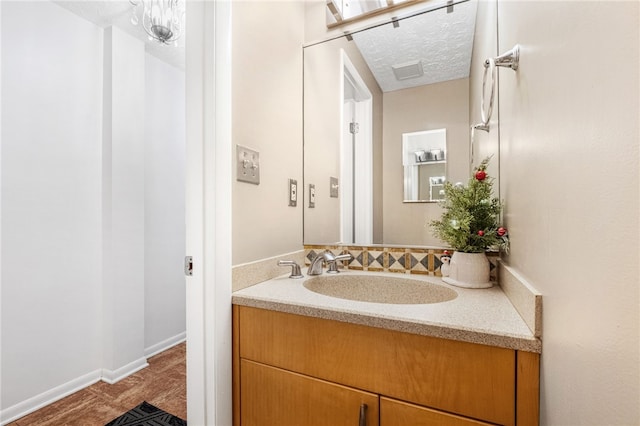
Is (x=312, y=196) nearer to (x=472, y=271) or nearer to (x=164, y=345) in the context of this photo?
(x=472, y=271)

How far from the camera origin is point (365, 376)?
2.48 ft

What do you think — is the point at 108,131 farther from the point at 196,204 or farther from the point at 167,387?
the point at 167,387

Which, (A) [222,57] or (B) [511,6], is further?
(A) [222,57]

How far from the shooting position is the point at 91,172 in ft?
6.07

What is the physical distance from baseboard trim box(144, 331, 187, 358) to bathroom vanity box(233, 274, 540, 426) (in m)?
1.58

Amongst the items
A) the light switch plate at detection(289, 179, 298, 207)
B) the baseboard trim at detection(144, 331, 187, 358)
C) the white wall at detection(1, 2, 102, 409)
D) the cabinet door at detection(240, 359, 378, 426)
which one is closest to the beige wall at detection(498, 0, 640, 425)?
the cabinet door at detection(240, 359, 378, 426)

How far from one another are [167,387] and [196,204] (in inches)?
58.0

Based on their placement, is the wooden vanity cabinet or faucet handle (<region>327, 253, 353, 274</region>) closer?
the wooden vanity cabinet

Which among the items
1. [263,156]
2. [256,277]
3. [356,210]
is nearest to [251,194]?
[263,156]

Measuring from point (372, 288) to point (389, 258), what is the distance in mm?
173

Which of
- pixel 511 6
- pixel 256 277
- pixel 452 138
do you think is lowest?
pixel 256 277

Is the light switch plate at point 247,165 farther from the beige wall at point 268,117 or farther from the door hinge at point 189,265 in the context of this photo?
the door hinge at point 189,265

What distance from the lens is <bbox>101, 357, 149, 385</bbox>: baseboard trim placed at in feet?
5.97

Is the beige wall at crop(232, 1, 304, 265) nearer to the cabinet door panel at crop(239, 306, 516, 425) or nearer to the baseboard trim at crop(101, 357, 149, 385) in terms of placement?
the cabinet door panel at crop(239, 306, 516, 425)
